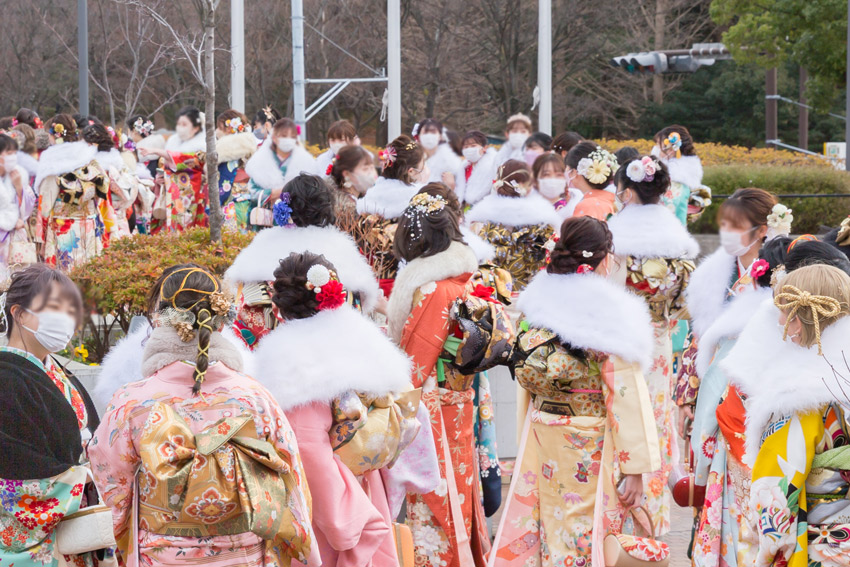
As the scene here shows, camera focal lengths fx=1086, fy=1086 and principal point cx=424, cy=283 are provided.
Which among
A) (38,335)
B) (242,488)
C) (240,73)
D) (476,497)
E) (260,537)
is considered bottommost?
(476,497)

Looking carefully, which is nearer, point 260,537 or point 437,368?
point 260,537

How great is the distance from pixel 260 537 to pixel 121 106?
72.3 ft

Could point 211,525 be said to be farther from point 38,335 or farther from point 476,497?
point 476,497

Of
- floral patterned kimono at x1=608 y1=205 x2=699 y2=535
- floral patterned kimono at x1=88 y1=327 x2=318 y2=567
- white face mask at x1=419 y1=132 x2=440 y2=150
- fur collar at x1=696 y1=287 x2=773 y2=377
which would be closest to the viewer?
floral patterned kimono at x1=88 y1=327 x2=318 y2=567

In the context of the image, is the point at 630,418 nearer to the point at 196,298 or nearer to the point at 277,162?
the point at 196,298

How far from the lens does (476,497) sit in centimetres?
533

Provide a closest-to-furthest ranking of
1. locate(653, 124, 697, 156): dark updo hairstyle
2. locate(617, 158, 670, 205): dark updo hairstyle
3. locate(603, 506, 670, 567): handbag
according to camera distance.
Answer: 1. locate(603, 506, 670, 567): handbag
2. locate(617, 158, 670, 205): dark updo hairstyle
3. locate(653, 124, 697, 156): dark updo hairstyle

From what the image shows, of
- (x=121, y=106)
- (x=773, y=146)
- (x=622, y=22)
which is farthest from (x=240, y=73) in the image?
(x=622, y=22)

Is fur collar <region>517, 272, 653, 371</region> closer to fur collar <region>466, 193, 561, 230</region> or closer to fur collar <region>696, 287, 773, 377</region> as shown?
fur collar <region>696, 287, 773, 377</region>

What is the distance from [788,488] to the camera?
327 centimetres

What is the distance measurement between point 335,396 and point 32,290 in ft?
3.60

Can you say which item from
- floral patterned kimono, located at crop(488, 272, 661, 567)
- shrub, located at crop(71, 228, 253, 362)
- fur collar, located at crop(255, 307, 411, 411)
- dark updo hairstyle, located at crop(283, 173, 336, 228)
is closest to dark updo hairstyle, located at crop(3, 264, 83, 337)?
fur collar, located at crop(255, 307, 411, 411)

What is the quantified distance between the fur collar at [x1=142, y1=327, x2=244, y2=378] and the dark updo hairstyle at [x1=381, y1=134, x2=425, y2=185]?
3.51 m

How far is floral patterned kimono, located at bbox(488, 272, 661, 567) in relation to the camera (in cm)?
456
